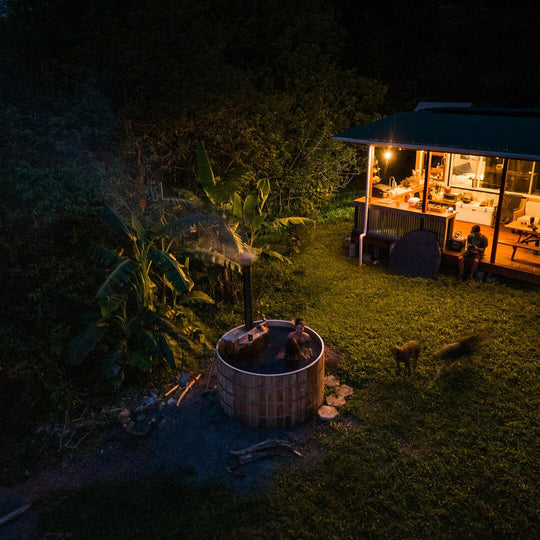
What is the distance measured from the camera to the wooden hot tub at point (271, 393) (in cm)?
746

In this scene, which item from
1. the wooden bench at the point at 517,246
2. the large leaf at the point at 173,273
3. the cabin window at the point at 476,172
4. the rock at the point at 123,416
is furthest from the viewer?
the cabin window at the point at 476,172

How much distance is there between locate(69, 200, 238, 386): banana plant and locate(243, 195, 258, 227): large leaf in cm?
219

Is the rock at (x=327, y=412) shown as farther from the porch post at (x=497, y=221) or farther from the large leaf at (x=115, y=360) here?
the porch post at (x=497, y=221)

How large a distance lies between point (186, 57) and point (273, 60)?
8.31 metres

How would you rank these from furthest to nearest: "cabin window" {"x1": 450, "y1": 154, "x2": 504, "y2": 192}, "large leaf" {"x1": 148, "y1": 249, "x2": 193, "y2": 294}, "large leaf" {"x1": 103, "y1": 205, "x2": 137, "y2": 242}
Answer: "cabin window" {"x1": 450, "y1": 154, "x2": 504, "y2": 192} → "large leaf" {"x1": 103, "y1": 205, "x2": 137, "y2": 242} → "large leaf" {"x1": 148, "y1": 249, "x2": 193, "y2": 294}

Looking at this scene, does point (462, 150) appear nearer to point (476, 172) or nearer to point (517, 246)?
point (517, 246)

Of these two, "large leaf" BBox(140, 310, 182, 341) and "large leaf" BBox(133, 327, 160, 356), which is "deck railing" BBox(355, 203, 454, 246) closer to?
"large leaf" BBox(140, 310, 182, 341)

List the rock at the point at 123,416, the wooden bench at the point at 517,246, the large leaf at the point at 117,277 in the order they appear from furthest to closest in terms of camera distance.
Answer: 1. the wooden bench at the point at 517,246
2. the rock at the point at 123,416
3. the large leaf at the point at 117,277

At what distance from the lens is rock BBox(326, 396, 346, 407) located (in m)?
8.33

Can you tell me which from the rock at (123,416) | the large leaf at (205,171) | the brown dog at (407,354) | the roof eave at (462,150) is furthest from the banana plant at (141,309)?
the roof eave at (462,150)

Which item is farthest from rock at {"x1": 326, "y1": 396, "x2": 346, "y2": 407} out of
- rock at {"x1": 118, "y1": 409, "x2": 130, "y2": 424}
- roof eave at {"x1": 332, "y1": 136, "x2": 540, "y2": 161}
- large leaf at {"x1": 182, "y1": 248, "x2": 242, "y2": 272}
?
roof eave at {"x1": 332, "y1": 136, "x2": 540, "y2": 161}

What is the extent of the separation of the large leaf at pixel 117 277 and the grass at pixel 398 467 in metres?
2.86

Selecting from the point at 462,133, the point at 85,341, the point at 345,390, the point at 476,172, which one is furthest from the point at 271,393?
the point at 476,172

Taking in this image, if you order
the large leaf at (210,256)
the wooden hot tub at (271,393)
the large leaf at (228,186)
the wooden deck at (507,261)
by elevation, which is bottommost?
the wooden hot tub at (271,393)
